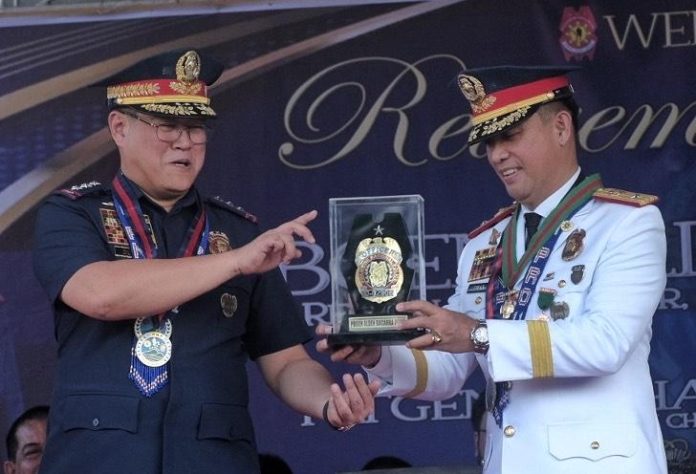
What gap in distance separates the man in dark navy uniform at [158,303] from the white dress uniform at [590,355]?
45 cm

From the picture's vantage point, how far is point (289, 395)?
396 centimetres

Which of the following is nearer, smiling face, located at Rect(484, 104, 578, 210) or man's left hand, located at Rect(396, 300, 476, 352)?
man's left hand, located at Rect(396, 300, 476, 352)

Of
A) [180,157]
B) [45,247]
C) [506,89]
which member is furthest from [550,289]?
[45,247]

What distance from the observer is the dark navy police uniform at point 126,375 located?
3.59 m

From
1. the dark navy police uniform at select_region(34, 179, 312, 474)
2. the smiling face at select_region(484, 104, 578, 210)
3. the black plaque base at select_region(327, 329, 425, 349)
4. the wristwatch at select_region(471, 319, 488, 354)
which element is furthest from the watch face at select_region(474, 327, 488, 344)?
the dark navy police uniform at select_region(34, 179, 312, 474)

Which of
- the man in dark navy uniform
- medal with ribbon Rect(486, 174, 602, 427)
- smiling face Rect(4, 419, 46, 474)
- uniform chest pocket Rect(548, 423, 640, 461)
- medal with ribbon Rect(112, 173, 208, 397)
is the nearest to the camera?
the man in dark navy uniform

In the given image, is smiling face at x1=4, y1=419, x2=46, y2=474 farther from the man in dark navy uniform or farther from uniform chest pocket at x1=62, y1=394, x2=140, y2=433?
uniform chest pocket at x1=62, y1=394, x2=140, y2=433

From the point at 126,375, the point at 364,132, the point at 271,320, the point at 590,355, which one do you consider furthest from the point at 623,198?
the point at 364,132

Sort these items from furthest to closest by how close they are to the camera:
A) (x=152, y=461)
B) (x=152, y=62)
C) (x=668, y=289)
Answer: (x=668, y=289)
(x=152, y=62)
(x=152, y=461)

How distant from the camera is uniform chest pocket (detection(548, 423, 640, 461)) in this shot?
375cm

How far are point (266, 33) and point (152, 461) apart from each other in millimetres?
2610

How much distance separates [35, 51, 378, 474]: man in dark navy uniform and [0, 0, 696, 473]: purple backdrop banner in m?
1.86

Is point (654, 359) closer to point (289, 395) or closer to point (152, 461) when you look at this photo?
point (289, 395)

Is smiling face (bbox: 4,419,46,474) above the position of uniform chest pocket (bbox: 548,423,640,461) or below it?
below
